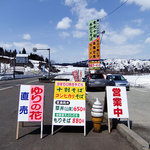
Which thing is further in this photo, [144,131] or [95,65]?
[95,65]

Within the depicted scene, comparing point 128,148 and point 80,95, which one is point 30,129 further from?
point 128,148

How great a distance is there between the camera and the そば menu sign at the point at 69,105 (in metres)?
4.50

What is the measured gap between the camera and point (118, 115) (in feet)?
15.5

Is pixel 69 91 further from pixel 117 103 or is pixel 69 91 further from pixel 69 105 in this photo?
pixel 117 103

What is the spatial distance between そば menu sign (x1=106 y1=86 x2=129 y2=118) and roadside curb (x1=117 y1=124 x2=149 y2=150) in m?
0.38

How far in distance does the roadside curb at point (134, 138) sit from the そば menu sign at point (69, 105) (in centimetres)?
113

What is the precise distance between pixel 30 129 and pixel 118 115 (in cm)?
280

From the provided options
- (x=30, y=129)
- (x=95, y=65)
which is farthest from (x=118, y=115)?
(x=95, y=65)

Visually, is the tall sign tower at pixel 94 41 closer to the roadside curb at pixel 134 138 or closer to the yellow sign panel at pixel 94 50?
the yellow sign panel at pixel 94 50

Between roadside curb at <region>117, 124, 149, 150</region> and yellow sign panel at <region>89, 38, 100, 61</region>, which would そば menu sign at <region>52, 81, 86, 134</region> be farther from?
yellow sign panel at <region>89, 38, 100, 61</region>

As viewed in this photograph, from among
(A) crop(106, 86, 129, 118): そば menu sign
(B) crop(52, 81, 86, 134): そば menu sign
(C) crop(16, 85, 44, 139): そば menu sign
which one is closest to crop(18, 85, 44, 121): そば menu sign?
(C) crop(16, 85, 44, 139): そば menu sign

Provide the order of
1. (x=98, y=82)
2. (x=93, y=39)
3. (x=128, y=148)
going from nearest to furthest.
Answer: (x=128, y=148) < (x=98, y=82) < (x=93, y=39)

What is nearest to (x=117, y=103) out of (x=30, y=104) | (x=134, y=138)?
(x=134, y=138)

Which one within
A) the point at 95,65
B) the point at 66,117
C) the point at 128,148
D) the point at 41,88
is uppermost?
the point at 95,65
